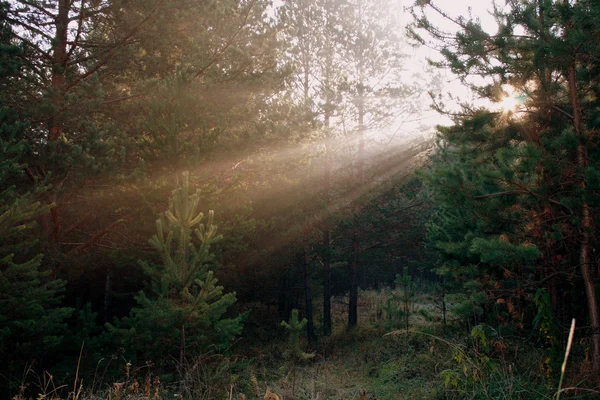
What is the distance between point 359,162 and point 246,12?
25.5ft

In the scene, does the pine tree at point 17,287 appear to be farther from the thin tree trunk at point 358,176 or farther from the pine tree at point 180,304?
the thin tree trunk at point 358,176

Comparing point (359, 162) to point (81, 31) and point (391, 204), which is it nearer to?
point (391, 204)

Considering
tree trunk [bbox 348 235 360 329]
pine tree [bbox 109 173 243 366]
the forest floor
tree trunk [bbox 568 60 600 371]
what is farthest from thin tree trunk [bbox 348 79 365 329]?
pine tree [bbox 109 173 243 366]

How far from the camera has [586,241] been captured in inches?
195

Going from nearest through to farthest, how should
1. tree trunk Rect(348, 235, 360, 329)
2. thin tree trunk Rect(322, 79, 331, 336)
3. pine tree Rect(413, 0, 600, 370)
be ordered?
pine tree Rect(413, 0, 600, 370) < thin tree trunk Rect(322, 79, 331, 336) < tree trunk Rect(348, 235, 360, 329)

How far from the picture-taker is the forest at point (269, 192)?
5055 mm

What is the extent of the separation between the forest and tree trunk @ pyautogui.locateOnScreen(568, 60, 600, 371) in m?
0.02

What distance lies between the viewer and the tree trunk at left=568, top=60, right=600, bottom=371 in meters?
4.79

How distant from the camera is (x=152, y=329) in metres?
5.37

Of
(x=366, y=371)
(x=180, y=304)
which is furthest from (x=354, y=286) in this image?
(x=180, y=304)

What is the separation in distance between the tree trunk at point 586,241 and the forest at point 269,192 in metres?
0.02

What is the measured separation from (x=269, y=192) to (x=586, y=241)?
28.6 feet

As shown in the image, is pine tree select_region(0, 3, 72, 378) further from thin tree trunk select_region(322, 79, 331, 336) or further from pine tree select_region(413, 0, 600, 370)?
thin tree trunk select_region(322, 79, 331, 336)

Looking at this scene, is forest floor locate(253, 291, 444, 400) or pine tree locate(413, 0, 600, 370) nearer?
pine tree locate(413, 0, 600, 370)
